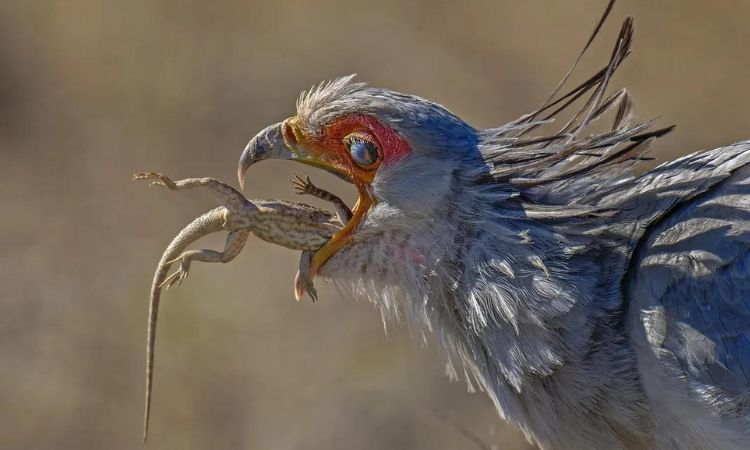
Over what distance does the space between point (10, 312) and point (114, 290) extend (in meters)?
0.71

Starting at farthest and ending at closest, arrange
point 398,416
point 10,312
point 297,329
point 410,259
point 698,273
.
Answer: point 10,312, point 297,329, point 398,416, point 410,259, point 698,273

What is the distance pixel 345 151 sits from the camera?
14.1ft

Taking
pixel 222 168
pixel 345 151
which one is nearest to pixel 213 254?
pixel 345 151

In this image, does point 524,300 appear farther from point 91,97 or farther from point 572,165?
point 91,97

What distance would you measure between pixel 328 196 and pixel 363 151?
10.1 inches

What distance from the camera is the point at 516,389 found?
4094mm

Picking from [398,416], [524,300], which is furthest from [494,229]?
[398,416]

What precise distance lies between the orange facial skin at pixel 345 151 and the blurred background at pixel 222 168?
8.85 ft

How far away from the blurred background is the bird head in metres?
2.74

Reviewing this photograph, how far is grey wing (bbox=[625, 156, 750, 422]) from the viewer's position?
3809mm

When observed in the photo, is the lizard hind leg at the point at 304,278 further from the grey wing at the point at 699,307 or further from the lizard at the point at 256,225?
the grey wing at the point at 699,307

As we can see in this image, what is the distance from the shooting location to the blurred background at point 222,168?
7379 mm

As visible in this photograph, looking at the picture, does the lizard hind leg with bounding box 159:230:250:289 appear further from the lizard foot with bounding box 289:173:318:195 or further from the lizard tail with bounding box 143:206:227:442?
the lizard foot with bounding box 289:173:318:195

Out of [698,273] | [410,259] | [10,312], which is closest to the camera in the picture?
[698,273]
